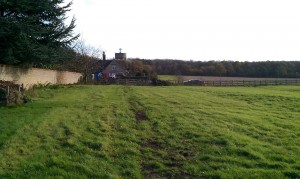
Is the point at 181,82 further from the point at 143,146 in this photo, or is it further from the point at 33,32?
the point at 143,146

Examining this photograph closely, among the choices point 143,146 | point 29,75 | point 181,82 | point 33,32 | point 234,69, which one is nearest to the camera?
point 143,146

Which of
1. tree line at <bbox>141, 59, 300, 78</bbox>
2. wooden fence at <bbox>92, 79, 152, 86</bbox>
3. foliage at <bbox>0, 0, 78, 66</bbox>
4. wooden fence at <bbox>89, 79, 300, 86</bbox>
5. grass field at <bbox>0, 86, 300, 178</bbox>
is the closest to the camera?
grass field at <bbox>0, 86, 300, 178</bbox>

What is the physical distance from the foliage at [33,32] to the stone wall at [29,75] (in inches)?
26.1

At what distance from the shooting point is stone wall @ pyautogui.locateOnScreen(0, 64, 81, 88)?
2057 centimetres

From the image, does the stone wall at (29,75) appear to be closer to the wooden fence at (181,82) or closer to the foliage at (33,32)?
the foliage at (33,32)

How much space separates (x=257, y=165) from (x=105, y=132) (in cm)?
504

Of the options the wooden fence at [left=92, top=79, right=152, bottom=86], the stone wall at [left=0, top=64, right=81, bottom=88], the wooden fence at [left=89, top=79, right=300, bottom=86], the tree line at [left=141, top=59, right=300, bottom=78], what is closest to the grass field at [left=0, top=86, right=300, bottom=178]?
the stone wall at [left=0, top=64, right=81, bottom=88]

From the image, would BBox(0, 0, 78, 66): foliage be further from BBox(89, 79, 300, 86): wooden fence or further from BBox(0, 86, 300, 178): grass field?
BBox(89, 79, 300, 86): wooden fence

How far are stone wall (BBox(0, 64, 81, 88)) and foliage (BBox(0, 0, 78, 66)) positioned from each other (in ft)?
2.17

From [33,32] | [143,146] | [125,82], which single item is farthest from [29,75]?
[125,82]

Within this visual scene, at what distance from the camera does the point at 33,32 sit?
21.8 metres

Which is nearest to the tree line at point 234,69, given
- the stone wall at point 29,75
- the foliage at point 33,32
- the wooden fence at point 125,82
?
the wooden fence at point 125,82

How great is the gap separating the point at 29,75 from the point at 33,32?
4.46 metres

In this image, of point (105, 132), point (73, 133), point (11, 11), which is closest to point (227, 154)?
point (105, 132)
